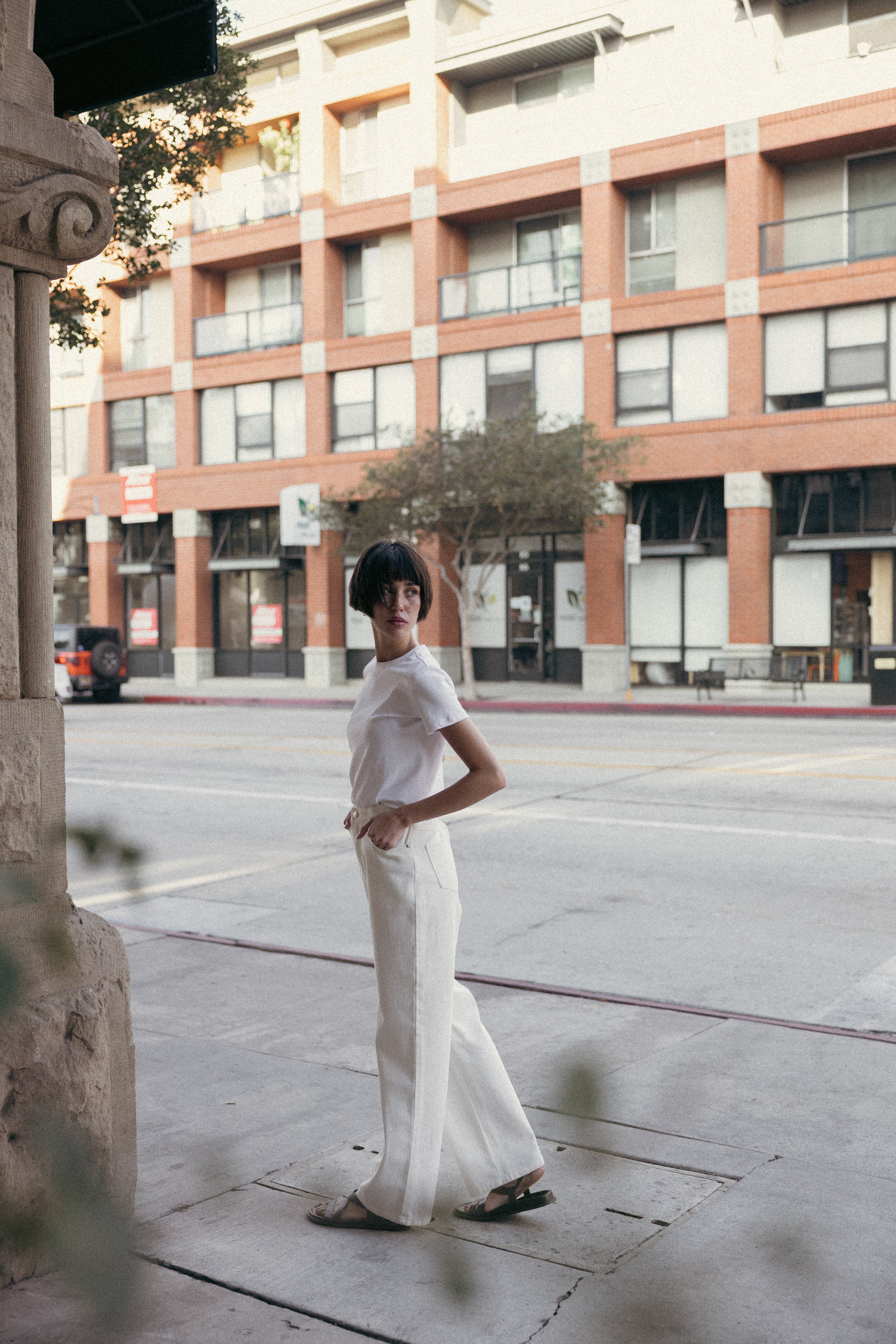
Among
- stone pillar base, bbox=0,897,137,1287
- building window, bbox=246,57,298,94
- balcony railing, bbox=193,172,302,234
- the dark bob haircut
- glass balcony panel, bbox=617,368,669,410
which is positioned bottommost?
stone pillar base, bbox=0,897,137,1287

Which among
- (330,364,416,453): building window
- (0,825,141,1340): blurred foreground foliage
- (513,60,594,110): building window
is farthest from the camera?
(330,364,416,453): building window

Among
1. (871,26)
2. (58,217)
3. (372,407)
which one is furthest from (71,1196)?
(372,407)

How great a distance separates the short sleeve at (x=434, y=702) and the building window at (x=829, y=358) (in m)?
25.9

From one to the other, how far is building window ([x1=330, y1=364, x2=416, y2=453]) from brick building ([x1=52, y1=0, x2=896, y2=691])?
3.5 inches

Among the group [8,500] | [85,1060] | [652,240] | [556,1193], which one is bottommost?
[556,1193]

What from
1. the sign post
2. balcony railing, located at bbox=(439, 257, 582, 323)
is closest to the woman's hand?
the sign post

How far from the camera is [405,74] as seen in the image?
109 feet

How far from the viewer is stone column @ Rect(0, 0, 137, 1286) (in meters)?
3.27

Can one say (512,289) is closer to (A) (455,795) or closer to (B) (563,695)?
(B) (563,695)

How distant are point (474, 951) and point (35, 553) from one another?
4138mm

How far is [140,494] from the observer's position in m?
37.7

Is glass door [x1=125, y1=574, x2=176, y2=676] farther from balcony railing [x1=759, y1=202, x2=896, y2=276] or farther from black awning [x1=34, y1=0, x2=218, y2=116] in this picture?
black awning [x1=34, y1=0, x2=218, y2=116]

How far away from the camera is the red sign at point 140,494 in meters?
37.4

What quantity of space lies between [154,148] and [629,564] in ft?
53.9
